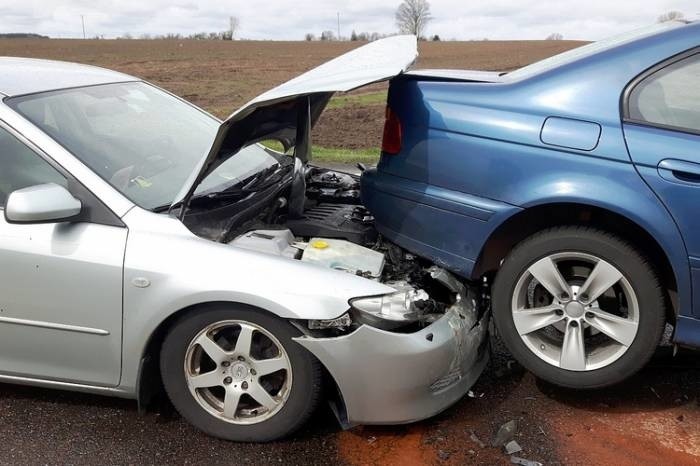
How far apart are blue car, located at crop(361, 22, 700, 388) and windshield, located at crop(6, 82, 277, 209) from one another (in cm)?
122

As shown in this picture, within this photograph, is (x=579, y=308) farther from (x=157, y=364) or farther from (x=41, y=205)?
(x=41, y=205)

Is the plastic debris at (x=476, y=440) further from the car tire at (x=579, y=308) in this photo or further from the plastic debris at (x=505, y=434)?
the car tire at (x=579, y=308)

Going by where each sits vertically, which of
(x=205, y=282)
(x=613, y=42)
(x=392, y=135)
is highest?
(x=613, y=42)

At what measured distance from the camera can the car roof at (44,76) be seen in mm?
3146

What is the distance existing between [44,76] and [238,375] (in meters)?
2.00

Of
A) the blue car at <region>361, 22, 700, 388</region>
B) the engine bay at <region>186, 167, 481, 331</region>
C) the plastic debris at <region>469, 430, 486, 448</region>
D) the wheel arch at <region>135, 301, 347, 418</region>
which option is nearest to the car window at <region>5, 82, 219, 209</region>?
the engine bay at <region>186, 167, 481, 331</region>

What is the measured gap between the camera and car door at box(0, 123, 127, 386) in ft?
8.80

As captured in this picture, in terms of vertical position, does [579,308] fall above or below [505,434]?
above

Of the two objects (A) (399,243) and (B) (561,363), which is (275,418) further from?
(B) (561,363)

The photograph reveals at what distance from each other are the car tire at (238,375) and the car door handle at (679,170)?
5.53 ft

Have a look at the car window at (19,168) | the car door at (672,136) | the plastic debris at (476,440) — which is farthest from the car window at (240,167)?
the car door at (672,136)

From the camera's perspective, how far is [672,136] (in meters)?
2.77

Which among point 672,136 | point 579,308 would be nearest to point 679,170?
point 672,136

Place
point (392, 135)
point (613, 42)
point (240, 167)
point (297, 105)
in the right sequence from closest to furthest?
point (613, 42)
point (392, 135)
point (297, 105)
point (240, 167)
